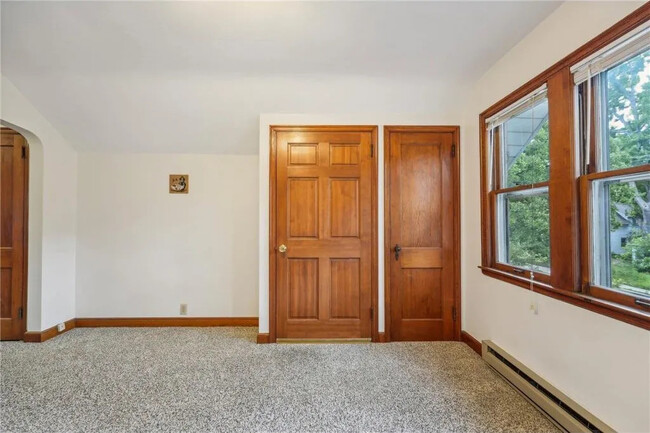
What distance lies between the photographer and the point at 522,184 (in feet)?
6.75

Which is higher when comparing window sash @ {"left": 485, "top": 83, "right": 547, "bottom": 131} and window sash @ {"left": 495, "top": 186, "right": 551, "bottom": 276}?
window sash @ {"left": 485, "top": 83, "right": 547, "bottom": 131}

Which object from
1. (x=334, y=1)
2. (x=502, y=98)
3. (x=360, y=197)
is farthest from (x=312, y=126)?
(x=502, y=98)

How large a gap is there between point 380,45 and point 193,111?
1843mm

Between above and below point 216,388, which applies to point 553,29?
above

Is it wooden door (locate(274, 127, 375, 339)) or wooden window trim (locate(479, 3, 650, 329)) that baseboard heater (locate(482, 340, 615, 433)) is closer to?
wooden window trim (locate(479, 3, 650, 329))

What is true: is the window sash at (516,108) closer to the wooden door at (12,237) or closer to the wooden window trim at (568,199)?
the wooden window trim at (568,199)

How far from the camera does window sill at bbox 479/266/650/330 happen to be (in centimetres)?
123

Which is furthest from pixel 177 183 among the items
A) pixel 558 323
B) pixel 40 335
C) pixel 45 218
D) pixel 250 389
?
pixel 558 323

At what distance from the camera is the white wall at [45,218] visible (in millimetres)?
2732

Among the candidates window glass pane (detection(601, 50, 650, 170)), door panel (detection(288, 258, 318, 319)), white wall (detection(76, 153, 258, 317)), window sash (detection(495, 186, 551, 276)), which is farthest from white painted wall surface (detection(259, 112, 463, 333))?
window glass pane (detection(601, 50, 650, 170))

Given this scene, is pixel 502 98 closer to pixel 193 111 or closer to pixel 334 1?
pixel 334 1

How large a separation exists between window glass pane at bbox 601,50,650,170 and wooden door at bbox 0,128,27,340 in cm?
458

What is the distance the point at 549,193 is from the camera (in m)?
1.74

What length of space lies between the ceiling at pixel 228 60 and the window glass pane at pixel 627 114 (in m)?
0.63
